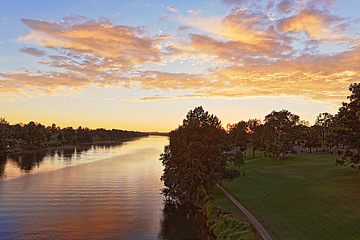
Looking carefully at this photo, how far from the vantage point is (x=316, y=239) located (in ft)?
89.7

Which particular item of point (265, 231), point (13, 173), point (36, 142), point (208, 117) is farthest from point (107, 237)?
point (36, 142)

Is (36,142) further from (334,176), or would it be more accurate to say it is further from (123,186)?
(334,176)

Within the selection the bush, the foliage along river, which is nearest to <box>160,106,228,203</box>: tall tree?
the foliage along river

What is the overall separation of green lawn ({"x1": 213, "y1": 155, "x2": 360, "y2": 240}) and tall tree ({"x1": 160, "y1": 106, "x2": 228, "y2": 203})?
4342mm

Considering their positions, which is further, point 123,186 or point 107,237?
point 123,186

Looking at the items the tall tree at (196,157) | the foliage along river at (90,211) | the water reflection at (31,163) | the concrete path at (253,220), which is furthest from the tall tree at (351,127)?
the water reflection at (31,163)

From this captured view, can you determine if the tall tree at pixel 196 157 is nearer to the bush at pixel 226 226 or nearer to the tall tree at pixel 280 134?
the bush at pixel 226 226

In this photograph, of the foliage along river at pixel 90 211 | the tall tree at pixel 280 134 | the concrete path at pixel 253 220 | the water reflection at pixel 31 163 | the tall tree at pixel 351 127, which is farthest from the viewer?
the water reflection at pixel 31 163

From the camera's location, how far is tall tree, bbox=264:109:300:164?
266 feet

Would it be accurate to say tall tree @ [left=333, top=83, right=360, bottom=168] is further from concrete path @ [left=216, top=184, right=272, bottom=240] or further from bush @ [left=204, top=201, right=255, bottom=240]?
bush @ [left=204, top=201, right=255, bottom=240]

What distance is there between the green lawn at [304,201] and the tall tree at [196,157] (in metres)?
4.34

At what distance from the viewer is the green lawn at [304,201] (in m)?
29.5

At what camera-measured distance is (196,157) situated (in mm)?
48344

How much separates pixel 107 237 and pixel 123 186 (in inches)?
1342
